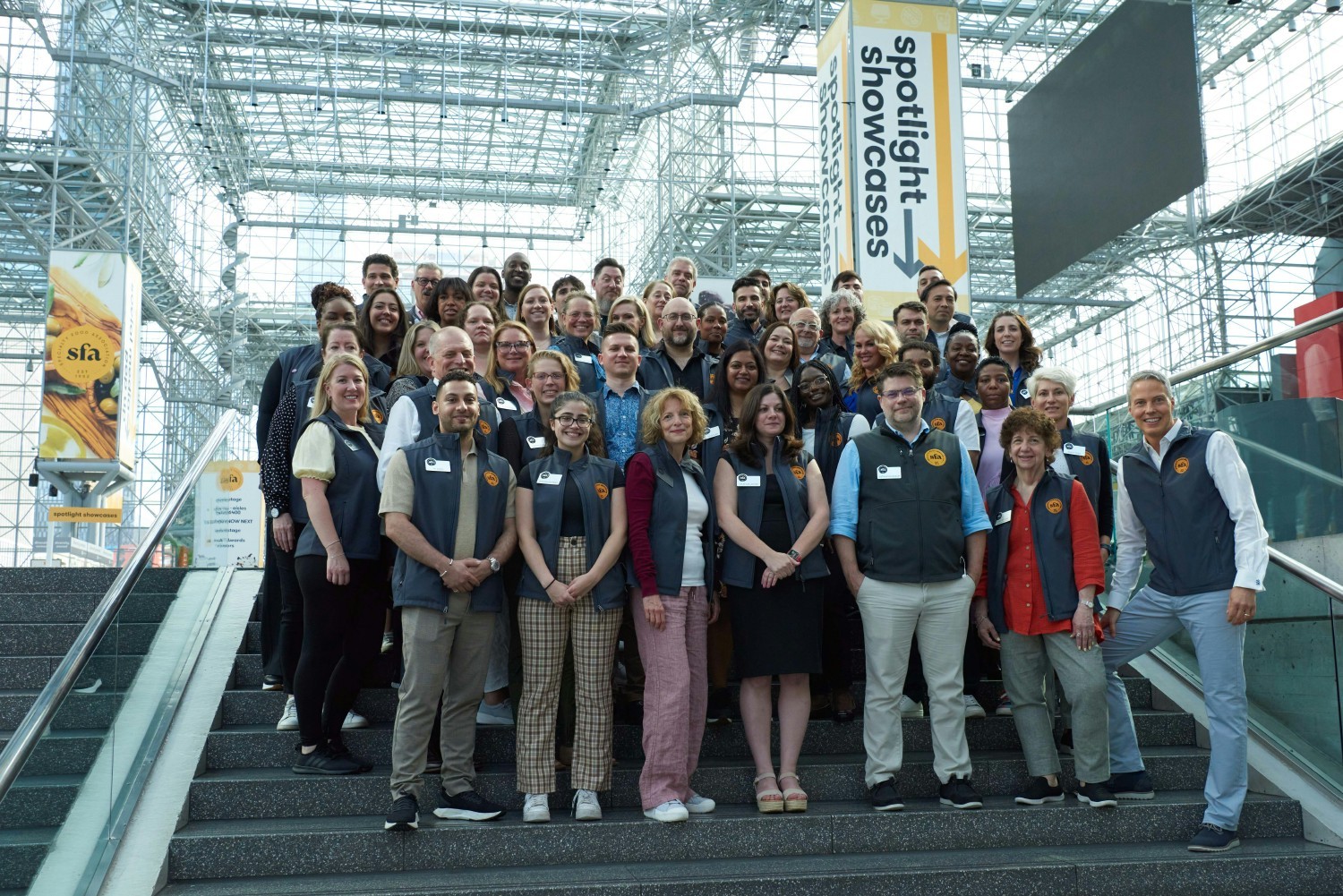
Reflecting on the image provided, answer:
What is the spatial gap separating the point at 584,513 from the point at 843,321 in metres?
2.11

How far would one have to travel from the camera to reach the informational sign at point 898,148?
759 centimetres

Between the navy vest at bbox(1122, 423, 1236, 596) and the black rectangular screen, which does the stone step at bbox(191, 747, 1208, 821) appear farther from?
the black rectangular screen

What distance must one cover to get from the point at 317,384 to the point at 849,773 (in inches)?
91.8

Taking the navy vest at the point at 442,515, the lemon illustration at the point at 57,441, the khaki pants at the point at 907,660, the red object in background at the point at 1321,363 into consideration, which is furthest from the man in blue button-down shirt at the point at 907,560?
the lemon illustration at the point at 57,441

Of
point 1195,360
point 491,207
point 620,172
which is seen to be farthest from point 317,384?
point 491,207

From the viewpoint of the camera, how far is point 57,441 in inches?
492

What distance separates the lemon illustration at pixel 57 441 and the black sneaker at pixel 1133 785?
37.9 ft

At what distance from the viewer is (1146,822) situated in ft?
13.0

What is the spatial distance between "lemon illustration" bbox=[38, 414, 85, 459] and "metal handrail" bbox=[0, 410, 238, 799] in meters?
8.67

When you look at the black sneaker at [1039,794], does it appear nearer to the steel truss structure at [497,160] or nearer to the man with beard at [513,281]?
the man with beard at [513,281]

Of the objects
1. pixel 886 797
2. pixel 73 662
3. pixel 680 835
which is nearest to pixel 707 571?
pixel 680 835

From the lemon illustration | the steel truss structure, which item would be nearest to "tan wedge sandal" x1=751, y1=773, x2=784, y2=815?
the lemon illustration

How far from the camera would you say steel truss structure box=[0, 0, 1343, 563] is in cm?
1881

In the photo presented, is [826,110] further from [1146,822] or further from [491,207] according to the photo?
[491,207]
